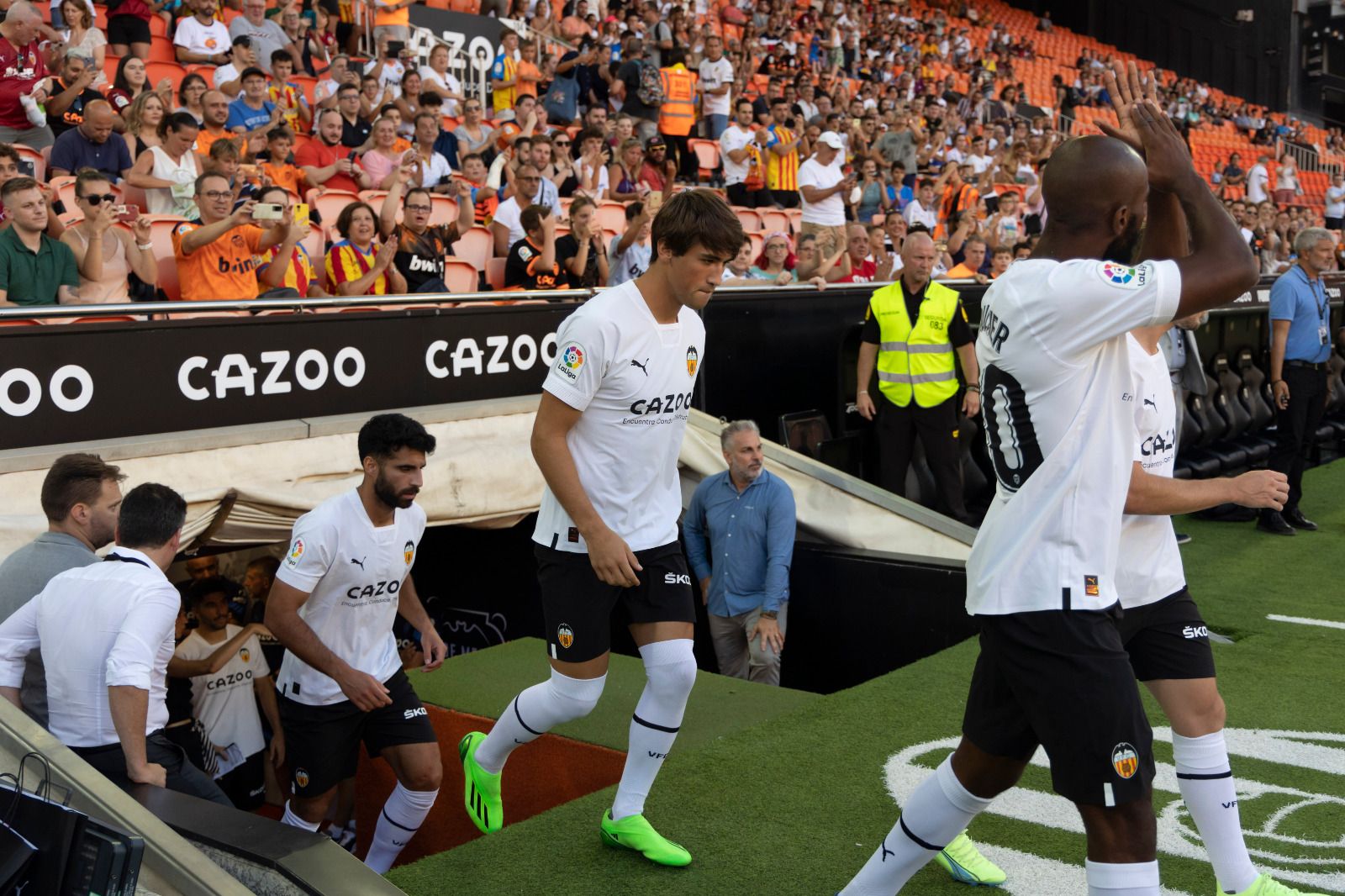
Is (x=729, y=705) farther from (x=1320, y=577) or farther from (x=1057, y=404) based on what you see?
(x=1320, y=577)

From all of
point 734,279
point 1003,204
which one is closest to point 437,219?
point 734,279

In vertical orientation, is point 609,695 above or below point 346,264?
below

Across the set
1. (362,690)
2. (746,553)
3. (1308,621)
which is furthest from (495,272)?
(1308,621)

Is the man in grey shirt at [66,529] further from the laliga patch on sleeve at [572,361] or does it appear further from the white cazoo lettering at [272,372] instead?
the laliga patch on sleeve at [572,361]

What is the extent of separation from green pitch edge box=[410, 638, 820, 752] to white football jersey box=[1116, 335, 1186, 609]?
216 centimetres

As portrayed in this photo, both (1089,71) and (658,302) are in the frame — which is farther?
(1089,71)

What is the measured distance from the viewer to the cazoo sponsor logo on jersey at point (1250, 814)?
3752 millimetres

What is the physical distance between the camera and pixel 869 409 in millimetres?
9070

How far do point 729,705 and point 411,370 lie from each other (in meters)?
2.64

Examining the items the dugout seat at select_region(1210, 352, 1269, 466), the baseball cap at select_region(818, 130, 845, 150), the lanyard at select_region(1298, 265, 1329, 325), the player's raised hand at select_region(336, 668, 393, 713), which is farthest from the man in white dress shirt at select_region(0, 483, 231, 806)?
the dugout seat at select_region(1210, 352, 1269, 466)

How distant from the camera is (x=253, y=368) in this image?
6195 millimetres

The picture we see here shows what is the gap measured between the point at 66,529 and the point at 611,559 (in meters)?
2.06

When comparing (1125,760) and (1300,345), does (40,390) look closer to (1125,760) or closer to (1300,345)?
(1125,760)

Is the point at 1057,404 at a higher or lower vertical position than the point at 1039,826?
higher
